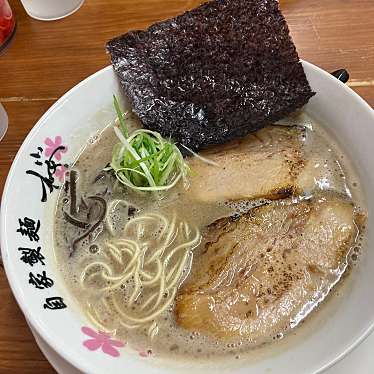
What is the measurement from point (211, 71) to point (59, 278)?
24.6 inches

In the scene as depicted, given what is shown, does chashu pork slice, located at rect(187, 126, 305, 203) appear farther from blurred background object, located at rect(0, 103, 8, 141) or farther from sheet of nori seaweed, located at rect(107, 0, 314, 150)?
blurred background object, located at rect(0, 103, 8, 141)

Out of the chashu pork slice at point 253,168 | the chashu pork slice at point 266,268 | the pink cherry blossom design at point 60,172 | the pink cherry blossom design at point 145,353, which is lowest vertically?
the pink cherry blossom design at point 145,353

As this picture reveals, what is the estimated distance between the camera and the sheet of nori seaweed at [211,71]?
143 cm

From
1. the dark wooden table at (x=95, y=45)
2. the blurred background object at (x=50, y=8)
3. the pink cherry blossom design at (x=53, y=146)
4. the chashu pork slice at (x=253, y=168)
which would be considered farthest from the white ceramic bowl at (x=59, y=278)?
the blurred background object at (x=50, y=8)

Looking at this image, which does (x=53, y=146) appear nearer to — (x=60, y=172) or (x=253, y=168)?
(x=60, y=172)

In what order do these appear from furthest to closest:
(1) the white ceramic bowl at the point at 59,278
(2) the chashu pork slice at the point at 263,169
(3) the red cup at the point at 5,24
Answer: (3) the red cup at the point at 5,24
(2) the chashu pork slice at the point at 263,169
(1) the white ceramic bowl at the point at 59,278

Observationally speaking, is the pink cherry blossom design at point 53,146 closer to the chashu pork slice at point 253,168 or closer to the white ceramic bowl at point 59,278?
the white ceramic bowl at point 59,278

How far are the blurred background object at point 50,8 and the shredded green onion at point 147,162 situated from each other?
0.74 metres

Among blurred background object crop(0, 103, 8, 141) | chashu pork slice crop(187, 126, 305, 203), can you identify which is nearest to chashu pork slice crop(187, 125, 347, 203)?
chashu pork slice crop(187, 126, 305, 203)

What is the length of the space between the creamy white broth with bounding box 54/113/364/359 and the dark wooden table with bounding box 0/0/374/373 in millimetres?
294

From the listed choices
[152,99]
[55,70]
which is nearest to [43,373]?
[152,99]

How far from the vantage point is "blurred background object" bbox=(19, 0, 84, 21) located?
1946mm

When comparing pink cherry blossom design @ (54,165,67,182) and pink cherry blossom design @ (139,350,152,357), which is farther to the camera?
pink cherry blossom design @ (54,165,67,182)

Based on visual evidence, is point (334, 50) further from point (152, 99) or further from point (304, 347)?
point (304, 347)
